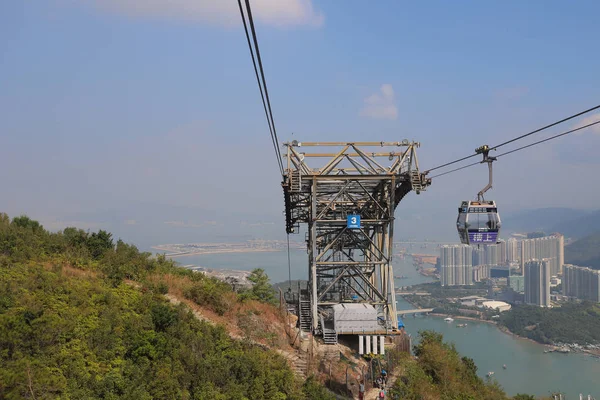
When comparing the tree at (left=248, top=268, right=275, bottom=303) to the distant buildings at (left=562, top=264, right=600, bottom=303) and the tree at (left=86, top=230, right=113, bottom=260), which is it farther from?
the distant buildings at (left=562, top=264, right=600, bottom=303)

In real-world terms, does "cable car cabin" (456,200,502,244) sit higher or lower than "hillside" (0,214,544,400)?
higher

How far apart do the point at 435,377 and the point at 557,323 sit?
10992 centimetres

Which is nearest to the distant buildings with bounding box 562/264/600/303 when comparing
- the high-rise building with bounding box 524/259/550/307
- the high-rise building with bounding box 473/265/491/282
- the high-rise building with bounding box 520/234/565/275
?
the high-rise building with bounding box 524/259/550/307

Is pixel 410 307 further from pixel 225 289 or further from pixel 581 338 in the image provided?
pixel 225 289

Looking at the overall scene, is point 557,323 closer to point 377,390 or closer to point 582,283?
point 582,283

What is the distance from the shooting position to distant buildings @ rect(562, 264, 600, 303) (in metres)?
143

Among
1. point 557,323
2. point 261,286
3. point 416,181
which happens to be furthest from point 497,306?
point 416,181

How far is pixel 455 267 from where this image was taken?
543 feet

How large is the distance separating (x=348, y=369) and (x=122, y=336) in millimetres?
7548

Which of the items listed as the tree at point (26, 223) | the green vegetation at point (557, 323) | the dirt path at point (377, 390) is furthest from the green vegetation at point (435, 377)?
the green vegetation at point (557, 323)

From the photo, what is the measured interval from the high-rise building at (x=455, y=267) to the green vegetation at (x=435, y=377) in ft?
501

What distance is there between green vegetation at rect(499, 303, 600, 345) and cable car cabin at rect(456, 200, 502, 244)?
108 metres

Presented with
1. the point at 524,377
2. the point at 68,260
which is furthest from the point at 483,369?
the point at 68,260

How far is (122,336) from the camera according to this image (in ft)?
33.3
